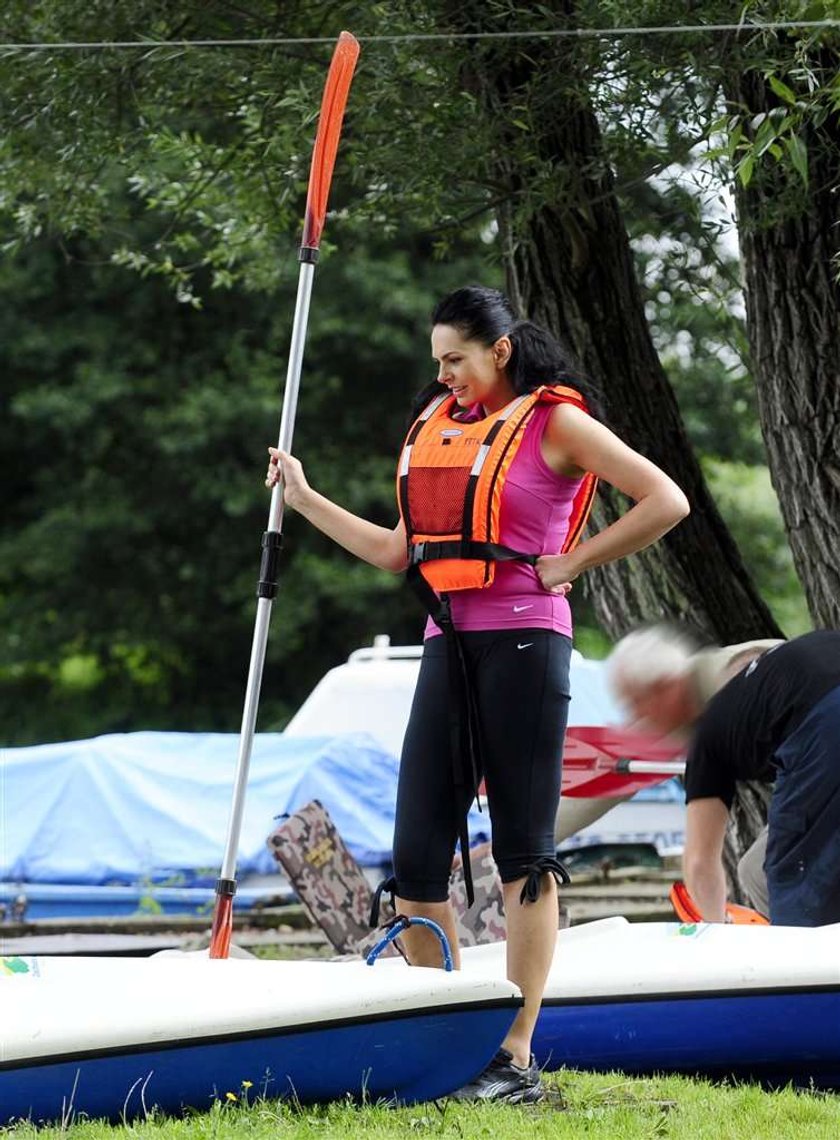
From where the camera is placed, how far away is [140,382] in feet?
71.7

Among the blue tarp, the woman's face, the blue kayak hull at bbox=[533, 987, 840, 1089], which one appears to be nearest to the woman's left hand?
the woman's face

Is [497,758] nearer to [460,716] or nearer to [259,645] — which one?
[460,716]

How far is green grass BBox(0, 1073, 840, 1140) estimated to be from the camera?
3604 millimetres

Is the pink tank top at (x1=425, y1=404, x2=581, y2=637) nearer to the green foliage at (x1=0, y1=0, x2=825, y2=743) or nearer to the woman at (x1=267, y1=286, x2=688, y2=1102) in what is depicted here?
the woman at (x1=267, y1=286, x2=688, y2=1102)

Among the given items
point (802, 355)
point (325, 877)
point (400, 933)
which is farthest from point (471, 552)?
point (325, 877)

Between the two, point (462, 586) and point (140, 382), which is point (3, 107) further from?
point (140, 382)

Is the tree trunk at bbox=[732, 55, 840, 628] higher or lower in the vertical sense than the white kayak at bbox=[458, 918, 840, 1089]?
higher

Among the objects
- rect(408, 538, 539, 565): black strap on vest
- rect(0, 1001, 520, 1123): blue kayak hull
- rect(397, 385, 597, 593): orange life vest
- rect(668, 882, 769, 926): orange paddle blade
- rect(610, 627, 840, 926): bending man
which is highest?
rect(397, 385, 597, 593): orange life vest

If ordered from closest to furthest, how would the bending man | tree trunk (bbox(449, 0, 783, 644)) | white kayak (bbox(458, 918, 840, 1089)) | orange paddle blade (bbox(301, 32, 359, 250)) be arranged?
white kayak (bbox(458, 918, 840, 1089))
the bending man
orange paddle blade (bbox(301, 32, 359, 250))
tree trunk (bbox(449, 0, 783, 644))

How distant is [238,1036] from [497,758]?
2.78 ft

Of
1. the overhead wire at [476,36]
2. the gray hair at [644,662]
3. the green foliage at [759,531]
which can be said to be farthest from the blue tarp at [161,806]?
the green foliage at [759,531]

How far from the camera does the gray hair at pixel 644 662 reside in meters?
5.18

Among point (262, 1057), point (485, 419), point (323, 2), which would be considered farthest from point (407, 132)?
point (262, 1057)

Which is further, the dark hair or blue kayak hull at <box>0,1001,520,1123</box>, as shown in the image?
the dark hair
